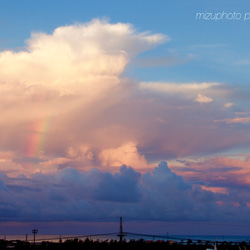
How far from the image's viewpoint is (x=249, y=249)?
227ft

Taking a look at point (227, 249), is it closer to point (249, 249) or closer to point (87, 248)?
point (249, 249)

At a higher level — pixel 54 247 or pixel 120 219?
pixel 120 219

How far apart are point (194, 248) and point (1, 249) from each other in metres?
30.2

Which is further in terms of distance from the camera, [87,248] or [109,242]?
[109,242]

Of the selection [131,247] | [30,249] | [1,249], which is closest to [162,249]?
[131,247]

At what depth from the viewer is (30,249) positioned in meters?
60.8

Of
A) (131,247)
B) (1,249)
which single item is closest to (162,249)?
(131,247)

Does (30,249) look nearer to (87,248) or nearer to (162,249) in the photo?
(87,248)

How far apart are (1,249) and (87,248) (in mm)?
13895

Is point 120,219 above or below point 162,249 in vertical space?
above

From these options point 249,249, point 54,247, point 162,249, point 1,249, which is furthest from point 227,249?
point 1,249

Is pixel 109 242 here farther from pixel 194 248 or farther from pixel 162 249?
pixel 194 248

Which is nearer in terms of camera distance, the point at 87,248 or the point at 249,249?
the point at 87,248

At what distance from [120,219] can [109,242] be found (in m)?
6.70
